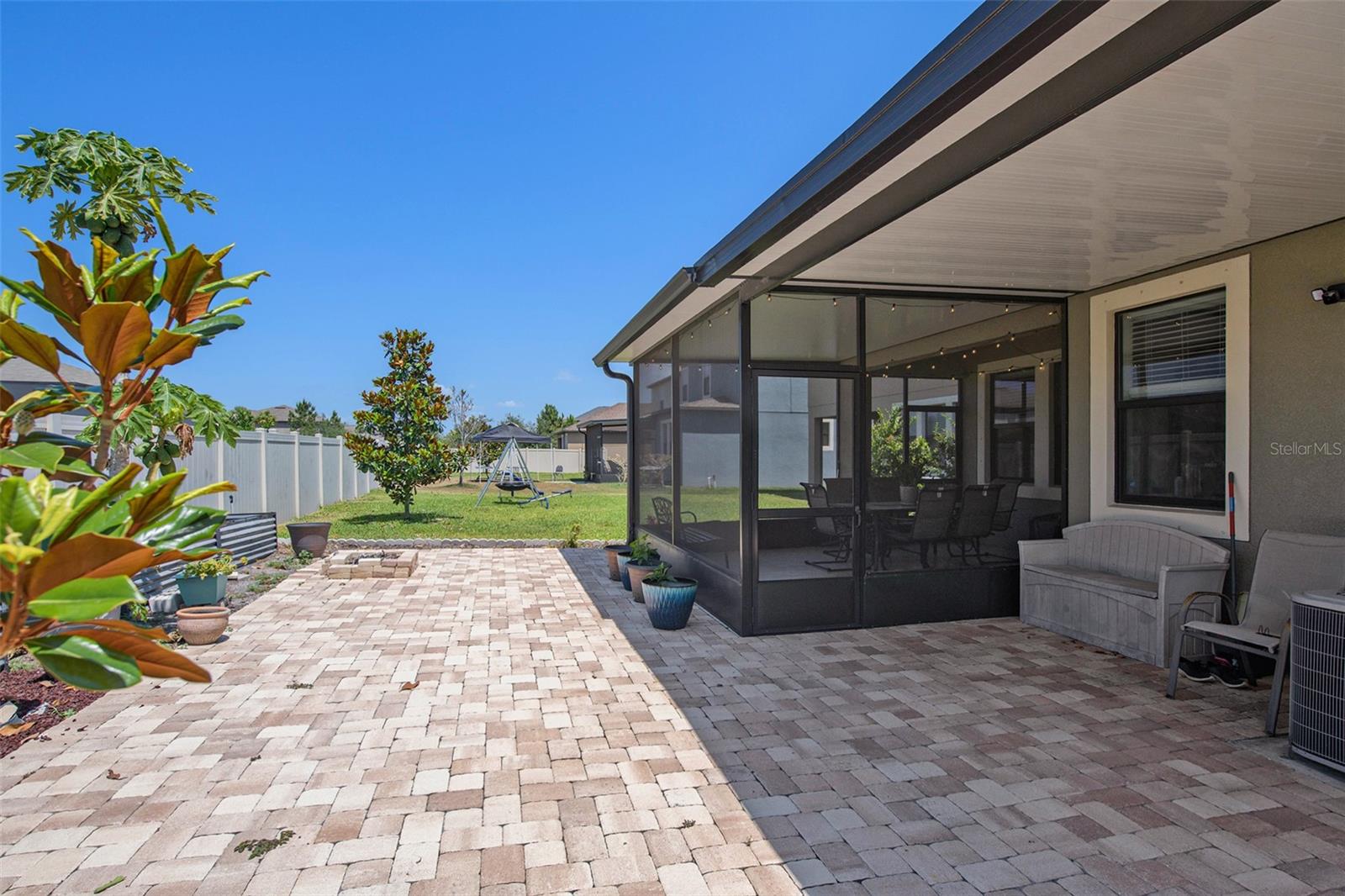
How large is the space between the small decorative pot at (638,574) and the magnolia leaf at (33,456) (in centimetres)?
598

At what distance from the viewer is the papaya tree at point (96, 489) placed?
2.78 feet

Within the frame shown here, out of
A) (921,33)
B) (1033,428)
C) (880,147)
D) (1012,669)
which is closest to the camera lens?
(880,147)

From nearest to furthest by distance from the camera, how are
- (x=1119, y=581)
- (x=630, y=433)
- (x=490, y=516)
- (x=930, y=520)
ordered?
(x=1119, y=581) < (x=930, y=520) < (x=630, y=433) < (x=490, y=516)

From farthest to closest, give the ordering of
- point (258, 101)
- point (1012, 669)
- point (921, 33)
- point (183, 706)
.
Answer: point (258, 101), point (921, 33), point (1012, 669), point (183, 706)

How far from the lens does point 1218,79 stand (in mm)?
2518

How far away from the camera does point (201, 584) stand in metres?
6.05

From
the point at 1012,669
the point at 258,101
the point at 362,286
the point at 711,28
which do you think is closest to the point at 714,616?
the point at 1012,669

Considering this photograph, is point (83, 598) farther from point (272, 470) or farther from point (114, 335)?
point (272, 470)

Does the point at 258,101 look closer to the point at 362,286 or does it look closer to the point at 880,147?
the point at 880,147

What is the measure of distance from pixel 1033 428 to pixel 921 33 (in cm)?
577

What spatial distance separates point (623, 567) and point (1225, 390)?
220 inches

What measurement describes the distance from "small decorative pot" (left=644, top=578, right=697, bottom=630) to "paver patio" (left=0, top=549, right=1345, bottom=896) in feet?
2.01

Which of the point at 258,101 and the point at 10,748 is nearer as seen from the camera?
the point at 10,748

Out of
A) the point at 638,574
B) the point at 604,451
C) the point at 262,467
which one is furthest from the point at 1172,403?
the point at 604,451
